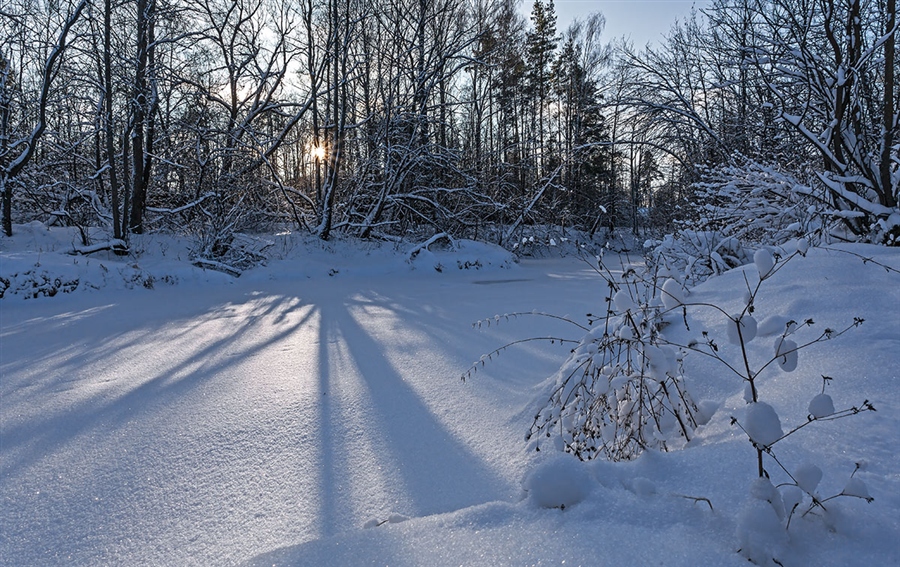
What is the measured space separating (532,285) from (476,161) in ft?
18.3

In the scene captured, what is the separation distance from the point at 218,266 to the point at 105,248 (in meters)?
1.60

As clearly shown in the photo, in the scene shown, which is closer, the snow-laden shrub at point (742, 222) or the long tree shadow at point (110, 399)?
the long tree shadow at point (110, 399)

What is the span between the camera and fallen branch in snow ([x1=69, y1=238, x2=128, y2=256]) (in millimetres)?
6824

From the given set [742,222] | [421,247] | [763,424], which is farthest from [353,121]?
[763,424]

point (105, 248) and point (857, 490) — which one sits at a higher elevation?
point (105, 248)

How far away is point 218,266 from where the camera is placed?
753 cm

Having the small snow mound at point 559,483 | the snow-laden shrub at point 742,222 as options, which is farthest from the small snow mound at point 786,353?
the snow-laden shrub at point 742,222

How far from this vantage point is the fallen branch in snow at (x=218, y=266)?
733 centimetres

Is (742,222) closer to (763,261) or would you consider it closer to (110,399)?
(763,261)

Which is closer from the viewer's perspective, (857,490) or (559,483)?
(857,490)

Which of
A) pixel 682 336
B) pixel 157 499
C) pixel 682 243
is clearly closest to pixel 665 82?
pixel 682 243

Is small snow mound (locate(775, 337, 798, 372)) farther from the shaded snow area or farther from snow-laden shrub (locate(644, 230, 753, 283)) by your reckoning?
snow-laden shrub (locate(644, 230, 753, 283))

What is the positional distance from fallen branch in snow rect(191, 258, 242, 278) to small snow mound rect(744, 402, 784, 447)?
777cm

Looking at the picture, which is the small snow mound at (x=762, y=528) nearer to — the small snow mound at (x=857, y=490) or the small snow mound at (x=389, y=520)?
the small snow mound at (x=857, y=490)
